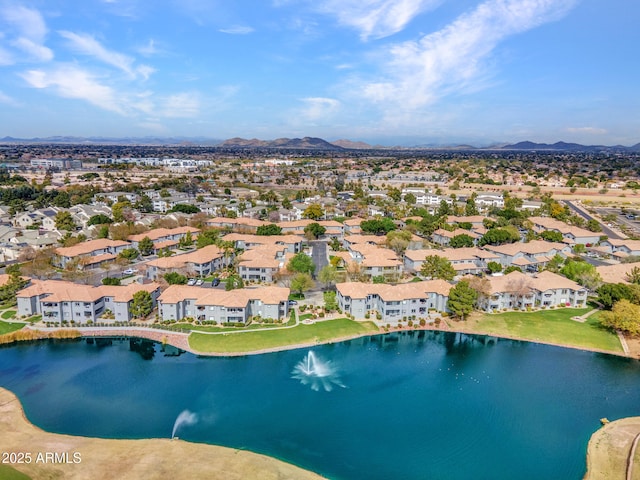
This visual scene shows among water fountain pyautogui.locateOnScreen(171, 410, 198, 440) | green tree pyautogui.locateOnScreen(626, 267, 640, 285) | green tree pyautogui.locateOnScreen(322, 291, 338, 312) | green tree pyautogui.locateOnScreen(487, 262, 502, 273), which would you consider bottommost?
water fountain pyautogui.locateOnScreen(171, 410, 198, 440)

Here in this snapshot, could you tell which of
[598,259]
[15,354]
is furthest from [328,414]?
[598,259]

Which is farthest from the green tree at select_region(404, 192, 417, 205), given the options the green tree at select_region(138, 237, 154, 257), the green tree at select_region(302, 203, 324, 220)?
the green tree at select_region(138, 237, 154, 257)

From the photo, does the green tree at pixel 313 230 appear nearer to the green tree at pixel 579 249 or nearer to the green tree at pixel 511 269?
the green tree at pixel 511 269

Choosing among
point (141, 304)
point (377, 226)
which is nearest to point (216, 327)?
point (141, 304)

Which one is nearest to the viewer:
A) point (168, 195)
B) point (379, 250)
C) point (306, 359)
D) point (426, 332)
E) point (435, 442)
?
point (435, 442)

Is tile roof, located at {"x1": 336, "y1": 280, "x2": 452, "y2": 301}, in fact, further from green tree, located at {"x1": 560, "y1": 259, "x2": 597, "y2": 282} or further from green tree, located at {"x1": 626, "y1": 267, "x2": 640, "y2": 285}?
green tree, located at {"x1": 626, "y1": 267, "x2": 640, "y2": 285}

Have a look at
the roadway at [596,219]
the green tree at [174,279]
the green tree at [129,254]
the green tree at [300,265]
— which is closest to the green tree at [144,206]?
the green tree at [129,254]

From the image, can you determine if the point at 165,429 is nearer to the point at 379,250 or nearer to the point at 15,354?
the point at 15,354
